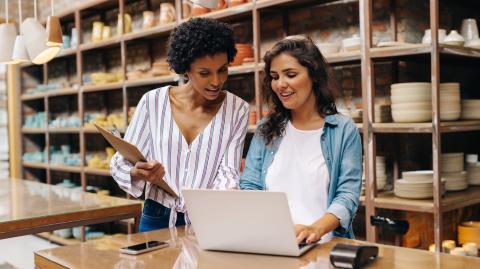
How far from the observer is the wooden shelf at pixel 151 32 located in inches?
176

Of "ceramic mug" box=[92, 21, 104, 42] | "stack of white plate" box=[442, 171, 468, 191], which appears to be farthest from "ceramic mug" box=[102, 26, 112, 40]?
"stack of white plate" box=[442, 171, 468, 191]

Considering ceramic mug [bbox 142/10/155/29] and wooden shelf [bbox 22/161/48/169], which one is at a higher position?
ceramic mug [bbox 142/10/155/29]

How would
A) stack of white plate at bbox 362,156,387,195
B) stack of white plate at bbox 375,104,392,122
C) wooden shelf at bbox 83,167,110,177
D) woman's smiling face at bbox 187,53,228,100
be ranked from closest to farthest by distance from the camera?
woman's smiling face at bbox 187,53,228,100 → stack of white plate at bbox 375,104,392,122 → stack of white plate at bbox 362,156,387,195 → wooden shelf at bbox 83,167,110,177

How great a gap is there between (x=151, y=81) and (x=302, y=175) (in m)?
2.96

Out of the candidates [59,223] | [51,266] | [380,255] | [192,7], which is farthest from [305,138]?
[192,7]

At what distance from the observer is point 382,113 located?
3.12 m

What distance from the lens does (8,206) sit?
2557mm

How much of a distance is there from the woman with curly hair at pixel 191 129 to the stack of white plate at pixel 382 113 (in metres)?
1.22

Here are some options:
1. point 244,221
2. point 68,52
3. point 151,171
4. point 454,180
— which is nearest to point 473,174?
point 454,180

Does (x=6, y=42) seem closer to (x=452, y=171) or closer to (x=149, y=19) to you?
(x=149, y=19)

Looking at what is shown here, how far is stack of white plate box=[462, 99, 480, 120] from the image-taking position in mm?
3158

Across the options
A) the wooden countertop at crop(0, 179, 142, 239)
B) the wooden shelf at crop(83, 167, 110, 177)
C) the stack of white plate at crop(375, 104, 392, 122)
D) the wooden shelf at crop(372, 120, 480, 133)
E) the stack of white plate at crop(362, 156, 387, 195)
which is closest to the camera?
the wooden countertop at crop(0, 179, 142, 239)

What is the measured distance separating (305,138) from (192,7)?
2.61 meters

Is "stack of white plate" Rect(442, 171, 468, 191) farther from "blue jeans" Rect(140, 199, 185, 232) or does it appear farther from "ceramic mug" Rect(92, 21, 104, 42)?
"ceramic mug" Rect(92, 21, 104, 42)
